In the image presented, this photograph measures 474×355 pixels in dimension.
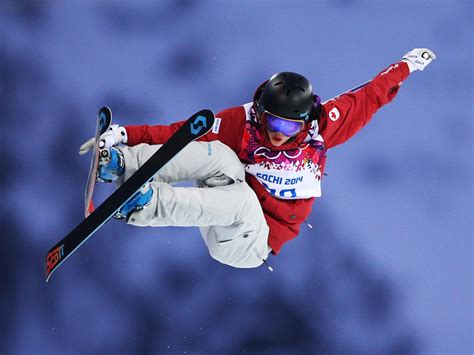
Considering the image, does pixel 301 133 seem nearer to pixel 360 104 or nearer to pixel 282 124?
pixel 282 124

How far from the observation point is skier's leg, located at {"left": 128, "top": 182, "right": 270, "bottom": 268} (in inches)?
101

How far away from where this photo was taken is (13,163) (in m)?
3.92

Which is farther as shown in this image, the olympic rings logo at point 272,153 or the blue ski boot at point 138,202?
the olympic rings logo at point 272,153

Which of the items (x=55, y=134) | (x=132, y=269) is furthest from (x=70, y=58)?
(x=132, y=269)

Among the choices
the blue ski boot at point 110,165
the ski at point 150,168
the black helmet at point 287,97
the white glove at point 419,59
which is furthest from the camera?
the white glove at point 419,59

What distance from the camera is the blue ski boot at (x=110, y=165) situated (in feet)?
8.32

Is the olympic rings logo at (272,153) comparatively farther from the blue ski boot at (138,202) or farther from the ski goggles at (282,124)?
the blue ski boot at (138,202)

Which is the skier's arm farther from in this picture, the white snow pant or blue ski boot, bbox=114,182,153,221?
blue ski boot, bbox=114,182,153,221

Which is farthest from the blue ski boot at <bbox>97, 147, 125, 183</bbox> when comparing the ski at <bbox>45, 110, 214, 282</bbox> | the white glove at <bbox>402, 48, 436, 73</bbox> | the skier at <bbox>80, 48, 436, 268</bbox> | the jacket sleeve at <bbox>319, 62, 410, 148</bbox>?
the white glove at <bbox>402, 48, 436, 73</bbox>

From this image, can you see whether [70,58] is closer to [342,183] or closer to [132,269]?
[132,269]

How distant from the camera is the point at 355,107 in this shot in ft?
10.2

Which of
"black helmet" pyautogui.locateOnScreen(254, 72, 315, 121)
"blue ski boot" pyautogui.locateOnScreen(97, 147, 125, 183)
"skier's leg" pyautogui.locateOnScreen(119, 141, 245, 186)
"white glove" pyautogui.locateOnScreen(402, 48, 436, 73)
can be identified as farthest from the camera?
"white glove" pyautogui.locateOnScreen(402, 48, 436, 73)

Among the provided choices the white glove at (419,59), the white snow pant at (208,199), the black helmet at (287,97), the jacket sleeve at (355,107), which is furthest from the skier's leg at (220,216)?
the white glove at (419,59)

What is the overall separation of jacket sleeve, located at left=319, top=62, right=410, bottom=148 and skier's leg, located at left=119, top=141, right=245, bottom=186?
0.49 metres
